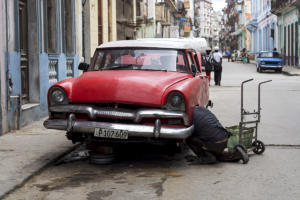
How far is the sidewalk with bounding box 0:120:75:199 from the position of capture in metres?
6.33

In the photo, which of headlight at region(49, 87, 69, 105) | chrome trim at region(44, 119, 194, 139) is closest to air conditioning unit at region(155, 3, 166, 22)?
headlight at region(49, 87, 69, 105)

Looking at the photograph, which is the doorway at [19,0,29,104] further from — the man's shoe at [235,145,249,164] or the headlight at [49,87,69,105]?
the man's shoe at [235,145,249,164]

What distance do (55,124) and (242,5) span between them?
89.3 metres

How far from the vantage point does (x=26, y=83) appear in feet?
38.6

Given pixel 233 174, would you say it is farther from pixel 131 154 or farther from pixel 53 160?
pixel 53 160

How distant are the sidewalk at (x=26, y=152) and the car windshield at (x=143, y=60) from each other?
4.89 ft

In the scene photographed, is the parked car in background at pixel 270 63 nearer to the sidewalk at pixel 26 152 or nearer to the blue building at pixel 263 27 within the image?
the blue building at pixel 263 27

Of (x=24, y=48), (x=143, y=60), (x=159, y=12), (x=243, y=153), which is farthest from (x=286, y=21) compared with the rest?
(x=243, y=153)

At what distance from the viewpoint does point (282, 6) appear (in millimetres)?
43156

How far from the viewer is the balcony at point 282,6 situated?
128 feet

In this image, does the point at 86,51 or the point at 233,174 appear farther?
the point at 86,51

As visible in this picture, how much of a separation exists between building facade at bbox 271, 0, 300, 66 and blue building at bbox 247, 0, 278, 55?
2783 millimetres

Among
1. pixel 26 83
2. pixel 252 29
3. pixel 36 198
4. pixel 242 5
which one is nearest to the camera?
pixel 36 198

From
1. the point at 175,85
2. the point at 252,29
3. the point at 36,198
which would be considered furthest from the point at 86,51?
the point at 252,29
